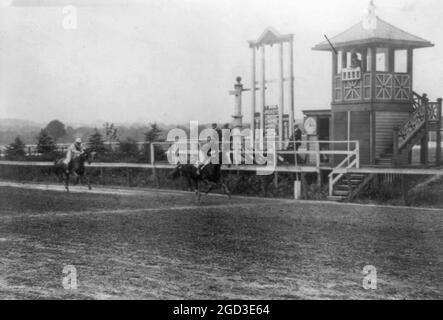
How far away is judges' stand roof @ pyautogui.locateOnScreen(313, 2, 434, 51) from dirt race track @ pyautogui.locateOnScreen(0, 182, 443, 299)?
7.69 meters

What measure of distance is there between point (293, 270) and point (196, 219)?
21.1 ft

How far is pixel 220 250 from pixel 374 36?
591 inches

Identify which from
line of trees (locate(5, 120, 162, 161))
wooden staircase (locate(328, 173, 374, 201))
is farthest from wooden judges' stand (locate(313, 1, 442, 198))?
line of trees (locate(5, 120, 162, 161))

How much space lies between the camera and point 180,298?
8266 mm

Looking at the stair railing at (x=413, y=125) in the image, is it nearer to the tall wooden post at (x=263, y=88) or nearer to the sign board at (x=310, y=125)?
the sign board at (x=310, y=125)

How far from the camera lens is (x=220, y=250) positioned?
38.3 feet

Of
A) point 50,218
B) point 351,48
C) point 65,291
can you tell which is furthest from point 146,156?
point 65,291

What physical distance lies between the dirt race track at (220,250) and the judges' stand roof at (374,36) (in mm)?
7695

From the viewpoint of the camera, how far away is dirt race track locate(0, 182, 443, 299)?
879cm

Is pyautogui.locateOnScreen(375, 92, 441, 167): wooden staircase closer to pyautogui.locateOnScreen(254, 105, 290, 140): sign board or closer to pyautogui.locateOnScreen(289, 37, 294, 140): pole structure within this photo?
pyautogui.locateOnScreen(289, 37, 294, 140): pole structure

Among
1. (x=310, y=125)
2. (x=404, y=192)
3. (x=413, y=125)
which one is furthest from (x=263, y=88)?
(x=404, y=192)

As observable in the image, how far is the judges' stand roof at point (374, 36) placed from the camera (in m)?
24.6

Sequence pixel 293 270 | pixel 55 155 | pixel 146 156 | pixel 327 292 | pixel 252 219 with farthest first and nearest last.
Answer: pixel 55 155
pixel 146 156
pixel 252 219
pixel 293 270
pixel 327 292

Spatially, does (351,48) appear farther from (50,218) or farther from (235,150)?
(50,218)
